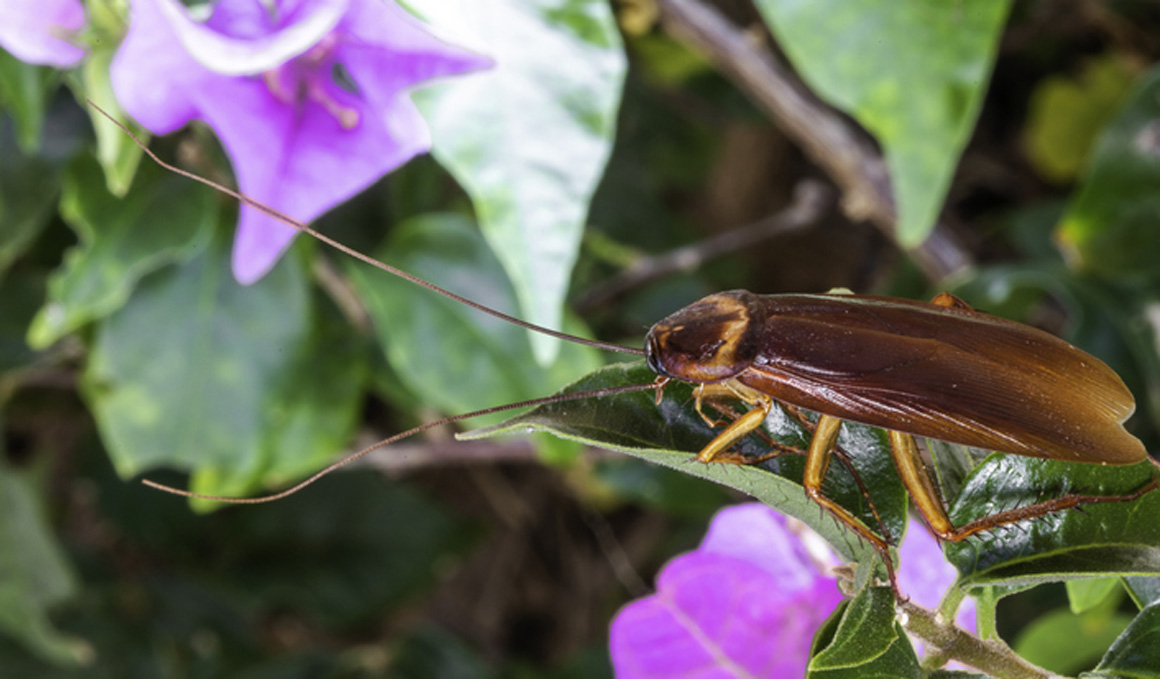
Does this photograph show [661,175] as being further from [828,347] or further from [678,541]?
[828,347]

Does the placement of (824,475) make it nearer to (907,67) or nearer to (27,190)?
(907,67)

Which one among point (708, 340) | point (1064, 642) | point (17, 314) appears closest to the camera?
point (708, 340)

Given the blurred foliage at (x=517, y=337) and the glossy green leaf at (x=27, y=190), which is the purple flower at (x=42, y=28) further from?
the glossy green leaf at (x=27, y=190)

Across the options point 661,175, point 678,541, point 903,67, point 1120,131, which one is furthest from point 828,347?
point 661,175

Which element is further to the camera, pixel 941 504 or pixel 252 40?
pixel 252 40

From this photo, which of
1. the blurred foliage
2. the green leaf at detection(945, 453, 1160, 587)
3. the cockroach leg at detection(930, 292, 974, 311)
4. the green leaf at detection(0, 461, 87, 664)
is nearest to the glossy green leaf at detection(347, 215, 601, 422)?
the blurred foliage

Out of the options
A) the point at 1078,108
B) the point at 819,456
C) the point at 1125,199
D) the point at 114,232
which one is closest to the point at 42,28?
the point at 114,232

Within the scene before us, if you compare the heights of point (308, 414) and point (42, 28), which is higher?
point (42, 28)
